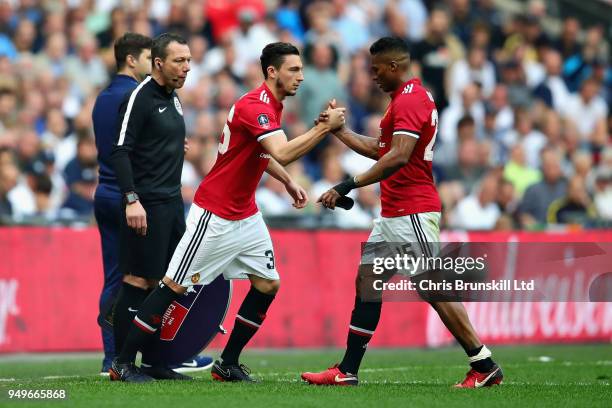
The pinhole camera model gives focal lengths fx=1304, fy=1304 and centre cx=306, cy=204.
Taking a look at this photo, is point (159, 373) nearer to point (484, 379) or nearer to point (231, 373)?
point (231, 373)

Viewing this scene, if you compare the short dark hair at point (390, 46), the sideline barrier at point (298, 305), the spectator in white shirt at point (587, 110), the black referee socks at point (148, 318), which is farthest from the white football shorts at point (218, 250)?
Result: the spectator in white shirt at point (587, 110)

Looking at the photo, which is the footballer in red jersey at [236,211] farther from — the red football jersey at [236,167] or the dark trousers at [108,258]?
the dark trousers at [108,258]

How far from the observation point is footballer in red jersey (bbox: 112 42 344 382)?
9828 mm

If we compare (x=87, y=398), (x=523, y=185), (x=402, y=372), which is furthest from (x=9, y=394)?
(x=523, y=185)

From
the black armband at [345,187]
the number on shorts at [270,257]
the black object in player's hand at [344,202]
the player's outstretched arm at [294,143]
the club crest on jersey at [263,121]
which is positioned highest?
the club crest on jersey at [263,121]

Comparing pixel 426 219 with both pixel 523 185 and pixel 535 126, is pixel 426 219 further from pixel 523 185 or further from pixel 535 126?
pixel 535 126

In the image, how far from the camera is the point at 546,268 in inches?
659

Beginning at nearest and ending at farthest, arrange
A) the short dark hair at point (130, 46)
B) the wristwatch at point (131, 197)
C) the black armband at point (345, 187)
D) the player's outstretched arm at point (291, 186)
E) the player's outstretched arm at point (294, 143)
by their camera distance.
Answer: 1. the player's outstretched arm at point (294, 143)
2. the black armband at point (345, 187)
3. the wristwatch at point (131, 197)
4. the player's outstretched arm at point (291, 186)
5. the short dark hair at point (130, 46)

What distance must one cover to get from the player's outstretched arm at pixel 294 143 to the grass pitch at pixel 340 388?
1711mm

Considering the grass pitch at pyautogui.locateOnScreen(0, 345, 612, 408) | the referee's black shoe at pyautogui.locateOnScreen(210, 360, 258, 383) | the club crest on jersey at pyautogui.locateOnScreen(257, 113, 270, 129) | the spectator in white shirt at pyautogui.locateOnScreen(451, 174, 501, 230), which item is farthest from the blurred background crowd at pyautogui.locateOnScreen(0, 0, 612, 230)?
the club crest on jersey at pyautogui.locateOnScreen(257, 113, 270, 129)

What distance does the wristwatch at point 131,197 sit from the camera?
32.1 feet

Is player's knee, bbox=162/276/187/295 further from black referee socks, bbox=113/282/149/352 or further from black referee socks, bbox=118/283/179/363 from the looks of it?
black referee socks, bbox=113/282/149/352

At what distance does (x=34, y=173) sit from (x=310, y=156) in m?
4.43

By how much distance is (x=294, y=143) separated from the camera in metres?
9.57
